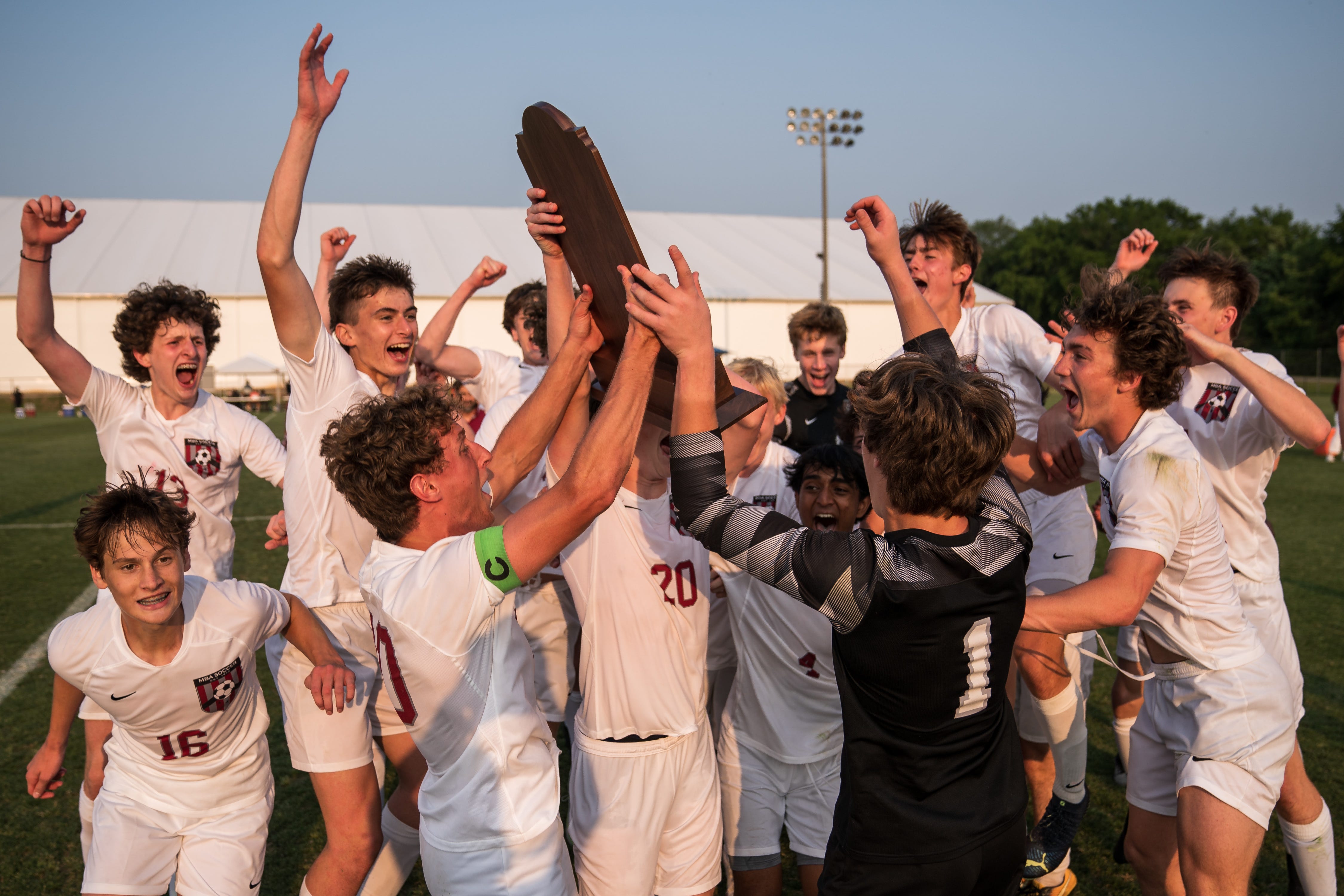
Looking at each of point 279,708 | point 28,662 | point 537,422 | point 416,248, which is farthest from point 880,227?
point 416,248

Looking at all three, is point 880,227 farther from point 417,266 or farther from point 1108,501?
point 417,266

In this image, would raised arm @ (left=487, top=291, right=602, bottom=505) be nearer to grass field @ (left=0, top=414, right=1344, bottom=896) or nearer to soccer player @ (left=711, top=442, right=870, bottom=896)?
soccer player @ (left=711, top=442, right=870, bottom=896)

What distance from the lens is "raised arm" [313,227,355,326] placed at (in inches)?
171

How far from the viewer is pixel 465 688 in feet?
8.13

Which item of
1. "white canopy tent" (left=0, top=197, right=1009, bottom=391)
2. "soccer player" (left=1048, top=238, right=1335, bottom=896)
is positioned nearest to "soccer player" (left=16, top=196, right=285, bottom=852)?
"soccer player" (left=1048, top=238, right=1335, bottom=896)

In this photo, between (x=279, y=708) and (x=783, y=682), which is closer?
(x=783, y=682)

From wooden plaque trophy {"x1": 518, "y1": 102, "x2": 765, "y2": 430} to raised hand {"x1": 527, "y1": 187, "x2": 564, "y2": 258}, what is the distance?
0.02 meters

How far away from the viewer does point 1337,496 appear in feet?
47.3

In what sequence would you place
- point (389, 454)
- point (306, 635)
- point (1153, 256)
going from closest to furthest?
point (389, 454), point (306, 635), point (1153, 256)

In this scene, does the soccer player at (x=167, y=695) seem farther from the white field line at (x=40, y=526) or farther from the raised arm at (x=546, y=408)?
the white field line at (x=40, y=526)

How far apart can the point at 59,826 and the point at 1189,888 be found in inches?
194

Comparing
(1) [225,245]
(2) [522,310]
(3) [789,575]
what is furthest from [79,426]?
(3) [789,575]

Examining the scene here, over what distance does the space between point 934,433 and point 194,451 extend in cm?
326

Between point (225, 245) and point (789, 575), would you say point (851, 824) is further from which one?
point (225, 245)
